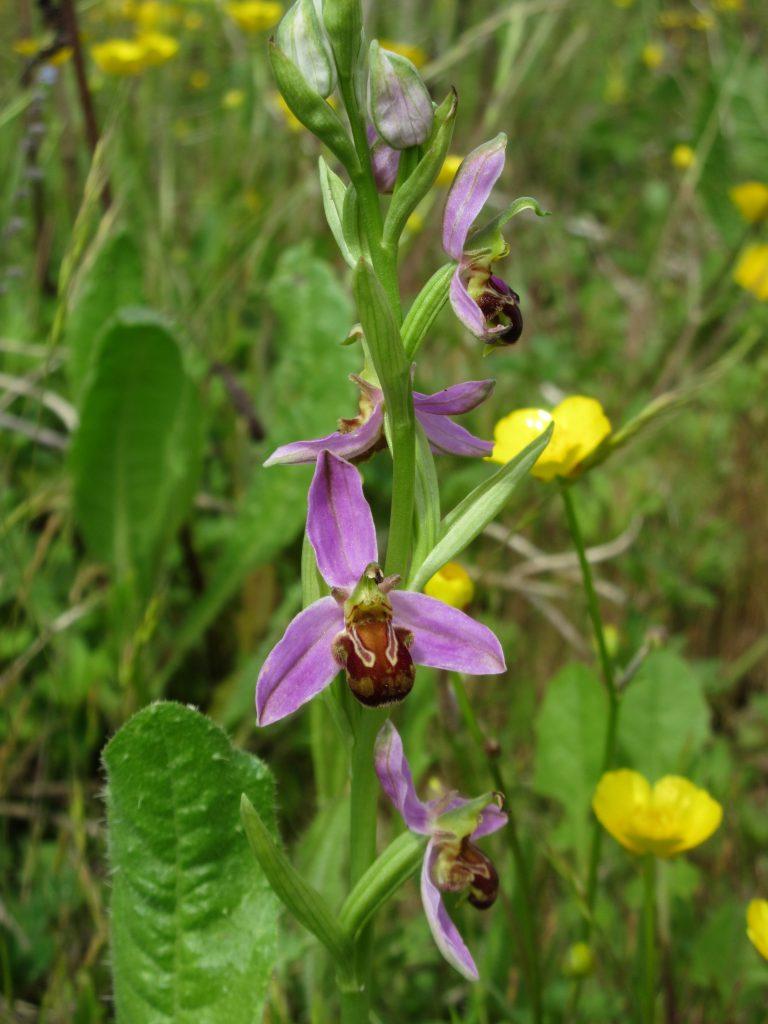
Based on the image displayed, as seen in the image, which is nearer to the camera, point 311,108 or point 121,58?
point 311,108

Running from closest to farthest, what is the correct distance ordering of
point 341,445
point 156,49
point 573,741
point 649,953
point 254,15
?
1. point 341,445
2. point 649,953
3. point 573,741
4. point 156,49
5. point 254,15

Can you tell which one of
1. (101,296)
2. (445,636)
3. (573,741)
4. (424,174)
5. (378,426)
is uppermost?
(424,174)

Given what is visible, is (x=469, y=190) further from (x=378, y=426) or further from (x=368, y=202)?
(x=378, y=426)

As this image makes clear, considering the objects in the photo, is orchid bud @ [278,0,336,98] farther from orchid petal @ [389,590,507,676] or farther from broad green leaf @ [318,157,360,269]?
orchid petal @ [389,590,507,676]

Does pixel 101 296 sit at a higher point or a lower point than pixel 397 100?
lower

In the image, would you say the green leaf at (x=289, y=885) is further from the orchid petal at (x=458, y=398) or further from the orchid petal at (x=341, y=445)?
the orchid petal at (x=458, y=398)

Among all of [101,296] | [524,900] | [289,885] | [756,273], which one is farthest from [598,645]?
[756,273]

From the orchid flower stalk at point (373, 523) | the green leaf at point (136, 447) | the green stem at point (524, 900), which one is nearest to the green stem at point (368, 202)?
the orchid flower stalk at point (373, 523)

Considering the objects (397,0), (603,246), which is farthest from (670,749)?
(397,0)
